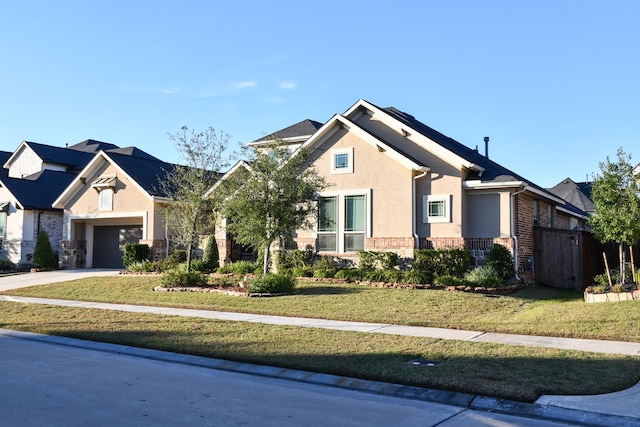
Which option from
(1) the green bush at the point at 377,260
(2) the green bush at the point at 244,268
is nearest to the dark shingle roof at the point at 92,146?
(2) the green bush at the point at 244,268

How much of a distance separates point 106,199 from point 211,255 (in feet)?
26.7

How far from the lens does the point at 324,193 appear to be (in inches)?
860

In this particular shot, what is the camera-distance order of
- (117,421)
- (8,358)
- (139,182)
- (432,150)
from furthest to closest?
1. (139,182)
2. (432,150)
3. (8,358)
4. (117,421)

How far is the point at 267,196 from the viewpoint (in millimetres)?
17453

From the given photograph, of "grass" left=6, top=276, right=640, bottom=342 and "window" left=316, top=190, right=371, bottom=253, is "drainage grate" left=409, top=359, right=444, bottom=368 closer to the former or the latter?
"grass" left=6, top=276, right=640, bottom=342

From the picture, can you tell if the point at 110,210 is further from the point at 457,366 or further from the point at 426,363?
the point at 457,366

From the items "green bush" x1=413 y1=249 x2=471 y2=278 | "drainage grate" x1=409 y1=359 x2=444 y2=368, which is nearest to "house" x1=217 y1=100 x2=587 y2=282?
"green bush" x1=413 y1=249 x2=471 y2=278

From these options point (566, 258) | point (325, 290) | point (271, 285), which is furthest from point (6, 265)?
point (566, 258)

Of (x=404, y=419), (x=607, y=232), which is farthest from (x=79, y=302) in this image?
(x=607, y=232)

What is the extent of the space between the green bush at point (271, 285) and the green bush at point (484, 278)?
5.41 m

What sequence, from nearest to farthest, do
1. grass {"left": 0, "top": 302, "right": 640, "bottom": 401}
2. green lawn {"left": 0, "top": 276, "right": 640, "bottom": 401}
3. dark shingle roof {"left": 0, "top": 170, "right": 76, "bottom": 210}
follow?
grass {"left": 0, "top": 302, "right": 640, "bottom": 401}, green lawn {"left": 0, "top": 276, "right": 640, "bottom": 401}, dark shingle roof {"left": 0, "top": 170, "right": 76, "bottom": 210}

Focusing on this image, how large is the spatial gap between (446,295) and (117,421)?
1126cm

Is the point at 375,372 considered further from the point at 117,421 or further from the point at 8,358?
the point at 8,358

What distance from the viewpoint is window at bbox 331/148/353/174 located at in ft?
70.1
